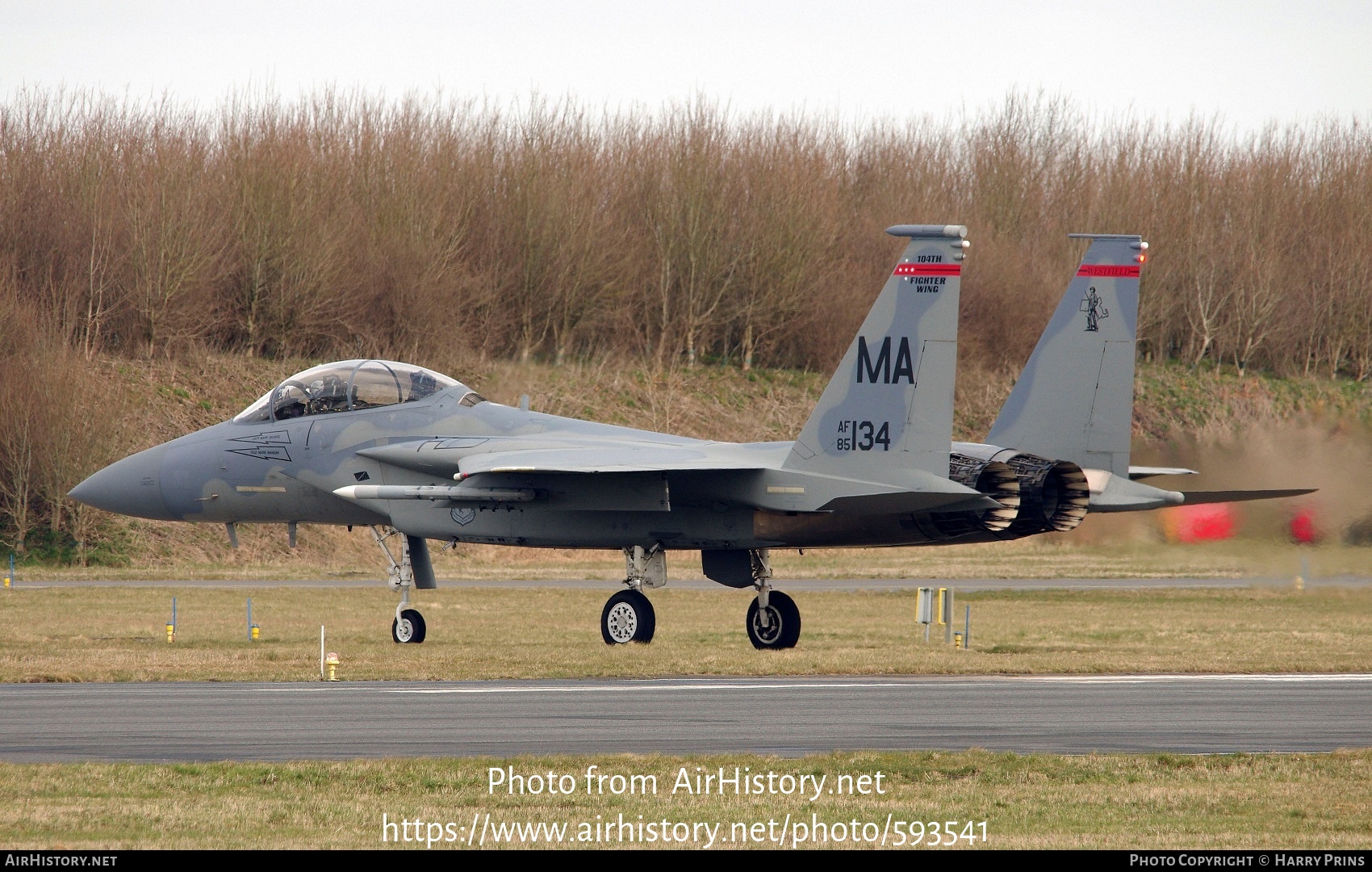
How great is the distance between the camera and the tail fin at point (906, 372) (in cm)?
1581

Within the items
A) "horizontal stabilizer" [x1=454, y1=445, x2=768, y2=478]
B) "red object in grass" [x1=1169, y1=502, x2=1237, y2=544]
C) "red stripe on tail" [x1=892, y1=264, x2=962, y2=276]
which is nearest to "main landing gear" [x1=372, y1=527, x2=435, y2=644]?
"horizontal stabilizer" [x1=454, y1=445, x2=768, y2=478]

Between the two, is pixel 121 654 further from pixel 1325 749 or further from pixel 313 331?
pixel 313 331

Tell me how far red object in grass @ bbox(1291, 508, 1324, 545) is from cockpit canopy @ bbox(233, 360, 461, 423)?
1132 centimetres

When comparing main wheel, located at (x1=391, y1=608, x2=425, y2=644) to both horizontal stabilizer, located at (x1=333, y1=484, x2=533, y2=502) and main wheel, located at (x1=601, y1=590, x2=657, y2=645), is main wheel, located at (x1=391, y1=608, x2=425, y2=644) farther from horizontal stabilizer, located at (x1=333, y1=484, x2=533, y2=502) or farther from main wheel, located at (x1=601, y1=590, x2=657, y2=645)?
main wheel, located at (x1=601, y1=590, x2=657, y2=645)

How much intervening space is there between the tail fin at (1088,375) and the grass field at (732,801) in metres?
8.34

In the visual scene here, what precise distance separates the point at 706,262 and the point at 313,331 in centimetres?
1248

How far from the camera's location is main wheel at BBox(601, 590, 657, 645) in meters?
18.7

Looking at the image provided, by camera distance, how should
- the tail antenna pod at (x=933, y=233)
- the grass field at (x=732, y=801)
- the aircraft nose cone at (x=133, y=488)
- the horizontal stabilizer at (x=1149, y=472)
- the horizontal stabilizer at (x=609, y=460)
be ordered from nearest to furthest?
the grass field at (x=732, y=801) < the tail antenna pod at (x=933, y=233) < the horizontal stabilizer at (x=609, y=460) < the horizontal stabilizer at (x=1149, y=472) < the aircraft nose cone at (x=133, y=488)

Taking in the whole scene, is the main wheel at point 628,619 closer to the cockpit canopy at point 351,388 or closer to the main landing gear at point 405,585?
the main landing gear at point 405,585

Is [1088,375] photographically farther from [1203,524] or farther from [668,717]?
[668,717]

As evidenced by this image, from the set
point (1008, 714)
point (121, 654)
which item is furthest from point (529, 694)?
point (121, 654)

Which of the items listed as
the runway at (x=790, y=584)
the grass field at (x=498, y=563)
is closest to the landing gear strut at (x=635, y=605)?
the runway at (x=790, y=584)

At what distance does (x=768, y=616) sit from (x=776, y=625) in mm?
147

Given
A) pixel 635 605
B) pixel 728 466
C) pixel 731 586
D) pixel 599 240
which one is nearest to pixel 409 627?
pixel 635 605
